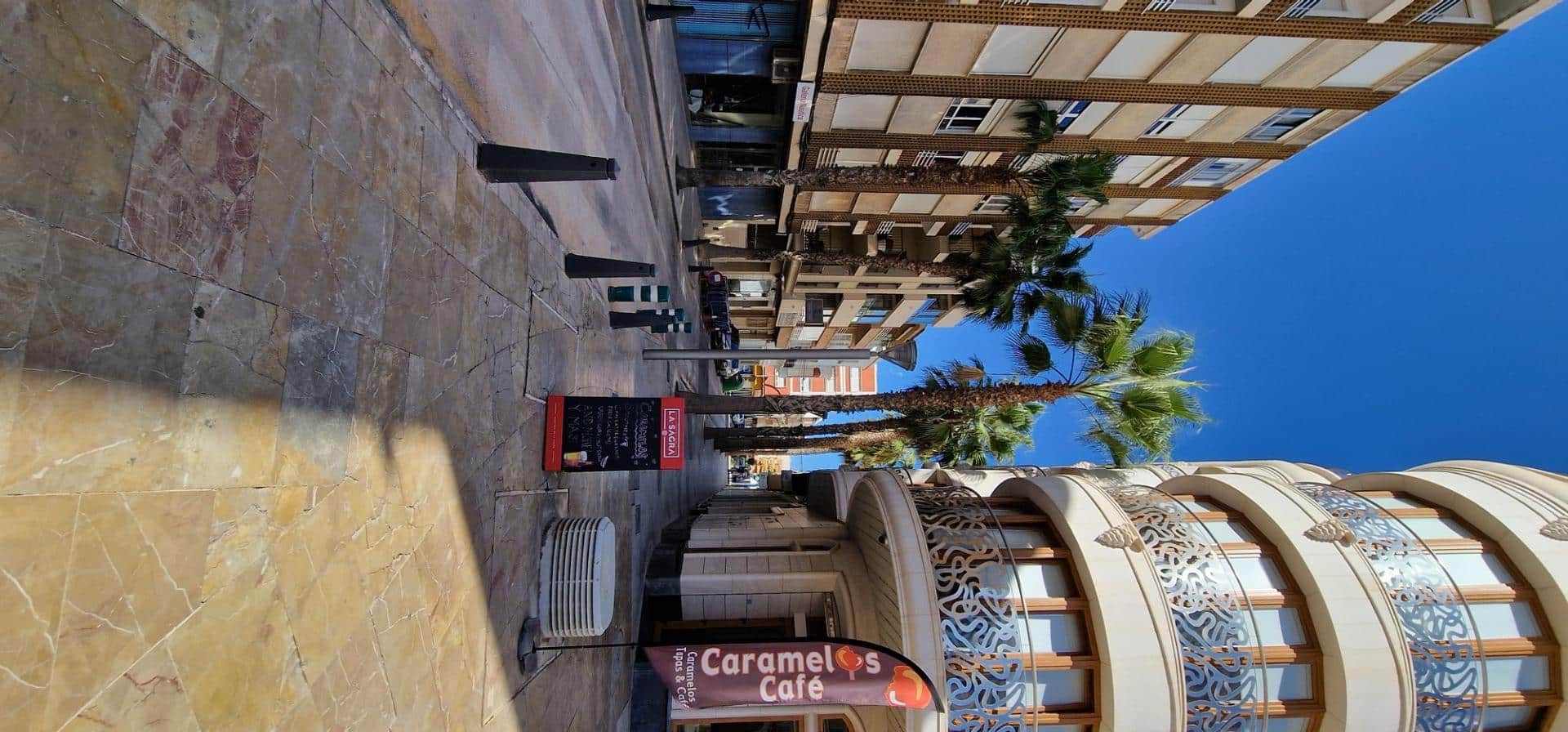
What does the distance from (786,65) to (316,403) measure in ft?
47.7

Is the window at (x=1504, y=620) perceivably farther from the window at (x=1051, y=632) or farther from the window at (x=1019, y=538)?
the window at (x=1019, y=538)

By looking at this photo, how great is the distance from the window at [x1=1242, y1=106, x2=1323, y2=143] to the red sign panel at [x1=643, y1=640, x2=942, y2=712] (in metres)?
16.8

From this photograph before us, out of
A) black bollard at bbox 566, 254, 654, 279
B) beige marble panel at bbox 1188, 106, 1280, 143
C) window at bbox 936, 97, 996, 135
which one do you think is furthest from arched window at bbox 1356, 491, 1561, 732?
window at bbox 936, 97, 996, 135

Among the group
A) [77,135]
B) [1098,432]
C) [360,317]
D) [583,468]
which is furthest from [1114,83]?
[77,135]

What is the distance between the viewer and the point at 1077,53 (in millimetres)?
14141

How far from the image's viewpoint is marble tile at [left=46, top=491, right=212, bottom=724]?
9.09 feet

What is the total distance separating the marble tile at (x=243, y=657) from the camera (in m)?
3.33

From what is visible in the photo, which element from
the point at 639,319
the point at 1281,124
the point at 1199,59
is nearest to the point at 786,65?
the point at 1199,59

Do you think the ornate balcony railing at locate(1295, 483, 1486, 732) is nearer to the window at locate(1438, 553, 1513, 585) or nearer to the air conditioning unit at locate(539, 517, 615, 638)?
the window at locate(1438, 553, 1513, 585)

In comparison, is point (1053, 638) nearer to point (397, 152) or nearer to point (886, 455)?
point (397, 152)

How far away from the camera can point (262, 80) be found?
3770mm

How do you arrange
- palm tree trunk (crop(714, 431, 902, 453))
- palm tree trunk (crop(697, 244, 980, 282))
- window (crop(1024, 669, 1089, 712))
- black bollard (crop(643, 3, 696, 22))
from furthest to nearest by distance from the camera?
palm tree trunk (crop(714, 431, 902, 453)) < palm tree trunk (crop(697, 244, 980, 282)) < black bollard (crop(643, 3, 696, 22)) < window (crop(1024, 669, 1089, 712))

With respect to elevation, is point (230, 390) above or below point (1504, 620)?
above

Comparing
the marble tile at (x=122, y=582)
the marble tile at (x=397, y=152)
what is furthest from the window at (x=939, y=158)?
the marble tile at (x=122, y=582)
